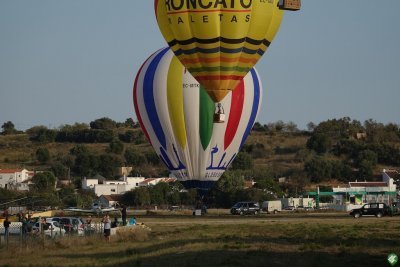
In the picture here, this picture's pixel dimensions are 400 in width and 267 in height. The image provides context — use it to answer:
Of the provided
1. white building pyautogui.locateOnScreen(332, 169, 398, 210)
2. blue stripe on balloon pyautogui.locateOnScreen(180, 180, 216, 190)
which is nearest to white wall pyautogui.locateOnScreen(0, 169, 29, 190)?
white building pyautogui.locateOnScreen(332, 169, 398, 210)

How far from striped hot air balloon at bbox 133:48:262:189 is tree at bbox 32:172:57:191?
68.3m

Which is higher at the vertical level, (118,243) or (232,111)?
(232,111)

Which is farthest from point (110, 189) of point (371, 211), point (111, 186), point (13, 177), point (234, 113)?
point (234, 113)

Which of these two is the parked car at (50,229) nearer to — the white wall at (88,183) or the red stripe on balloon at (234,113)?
the red stripe on balloon at (234,113)

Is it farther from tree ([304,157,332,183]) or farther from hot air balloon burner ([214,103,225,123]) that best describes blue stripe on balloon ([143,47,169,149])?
tree ([304,157,332,183])

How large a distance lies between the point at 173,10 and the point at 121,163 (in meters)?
121

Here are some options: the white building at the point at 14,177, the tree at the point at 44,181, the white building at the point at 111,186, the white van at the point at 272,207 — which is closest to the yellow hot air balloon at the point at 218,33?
the white van at the point at 272,207

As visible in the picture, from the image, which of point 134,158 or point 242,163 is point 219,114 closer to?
point 242,163

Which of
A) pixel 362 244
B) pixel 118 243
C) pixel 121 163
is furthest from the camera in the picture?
pixel 121 163

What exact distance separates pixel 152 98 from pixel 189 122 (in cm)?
318

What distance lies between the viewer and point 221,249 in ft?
130

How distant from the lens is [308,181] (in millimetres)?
144375

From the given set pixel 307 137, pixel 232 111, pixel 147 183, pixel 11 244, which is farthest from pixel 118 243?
pixel 307 137

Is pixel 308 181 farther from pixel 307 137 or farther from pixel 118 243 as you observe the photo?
pixel 118 243
